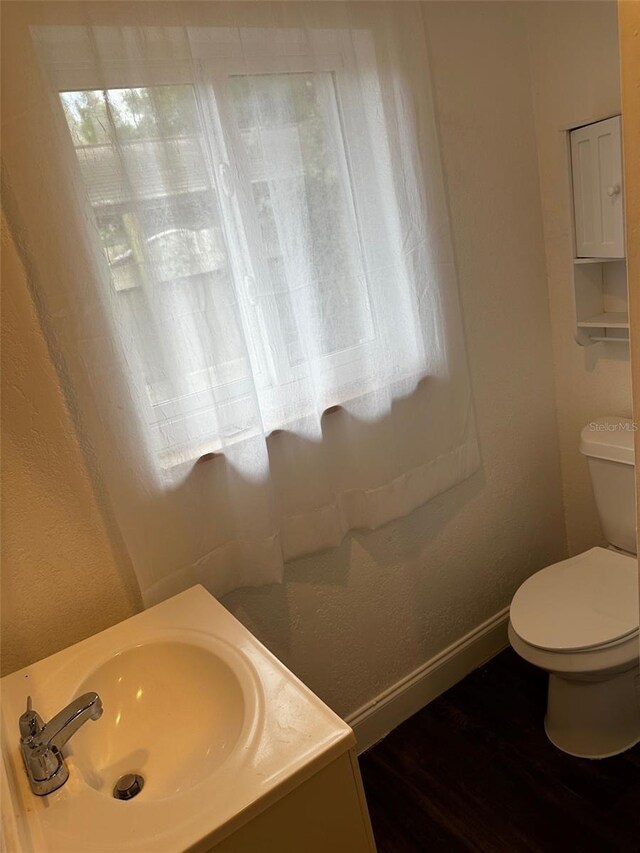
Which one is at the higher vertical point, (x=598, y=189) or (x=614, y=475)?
(x=598, y=189)

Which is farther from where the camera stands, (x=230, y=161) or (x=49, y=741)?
(x=230, y=161)

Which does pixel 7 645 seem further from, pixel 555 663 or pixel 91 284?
pixel 555 663

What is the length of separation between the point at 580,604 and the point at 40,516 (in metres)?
1.41

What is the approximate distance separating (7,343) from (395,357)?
0.92 metres

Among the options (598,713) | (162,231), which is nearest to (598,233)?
(162,231)

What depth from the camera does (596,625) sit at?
165 centimetres

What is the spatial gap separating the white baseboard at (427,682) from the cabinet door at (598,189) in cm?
126

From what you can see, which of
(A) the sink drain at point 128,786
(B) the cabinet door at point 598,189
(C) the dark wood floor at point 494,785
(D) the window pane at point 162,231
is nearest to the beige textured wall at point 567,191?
(B) the cabinet door at point 598,189

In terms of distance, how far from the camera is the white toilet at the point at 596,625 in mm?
1621

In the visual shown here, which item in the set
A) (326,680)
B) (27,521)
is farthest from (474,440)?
(27,521)

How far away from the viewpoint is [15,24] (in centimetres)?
109

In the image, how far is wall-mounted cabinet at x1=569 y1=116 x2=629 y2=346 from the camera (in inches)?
67.0

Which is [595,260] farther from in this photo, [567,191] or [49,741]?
[49,741]

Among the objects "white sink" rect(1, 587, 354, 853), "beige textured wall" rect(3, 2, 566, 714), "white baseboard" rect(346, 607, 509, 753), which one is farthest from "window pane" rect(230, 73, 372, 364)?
"white baseboard" rect(346, 607, 509, 753)
